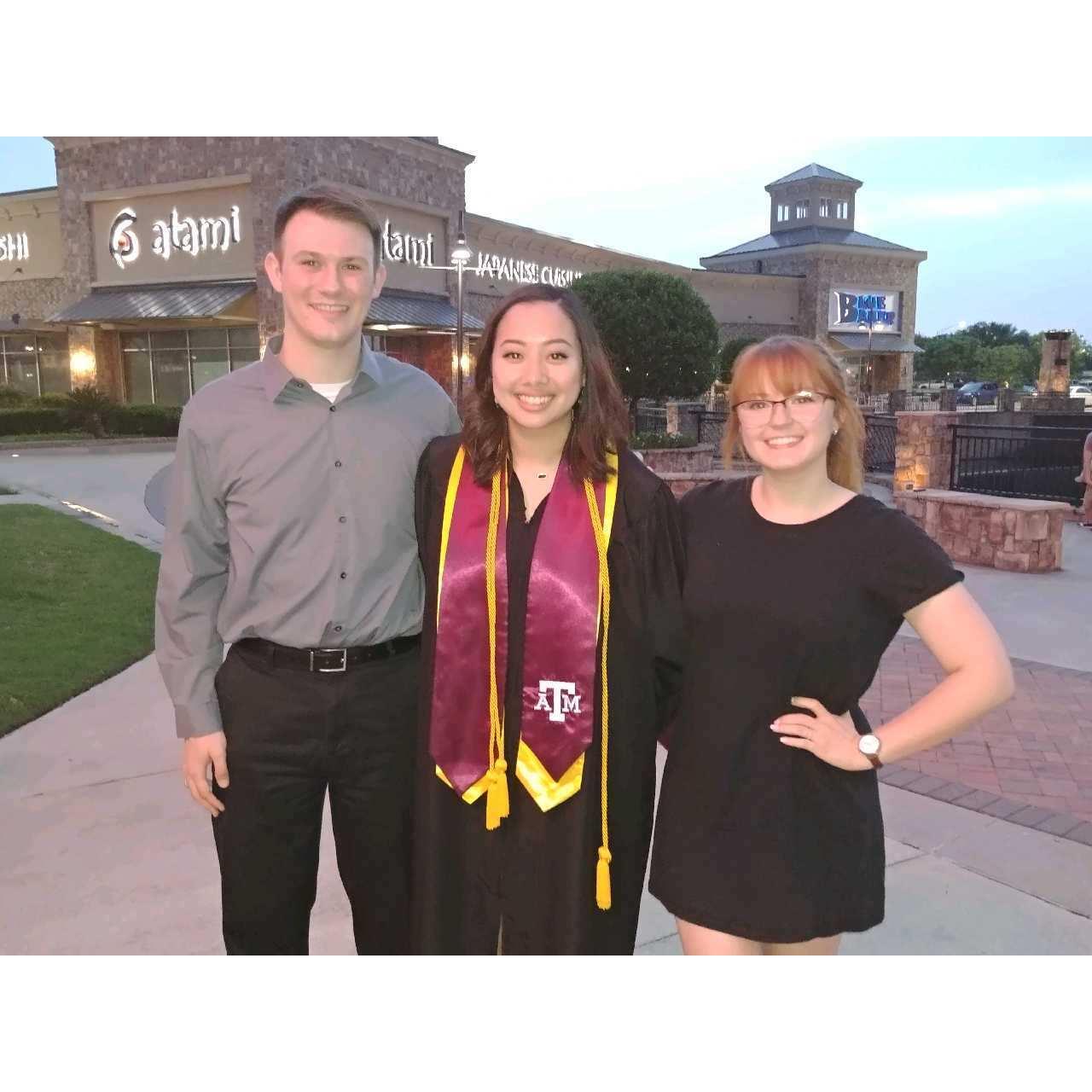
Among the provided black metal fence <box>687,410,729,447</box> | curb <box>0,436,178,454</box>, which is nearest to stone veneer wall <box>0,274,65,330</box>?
curb <box>0,436,178,454</box>

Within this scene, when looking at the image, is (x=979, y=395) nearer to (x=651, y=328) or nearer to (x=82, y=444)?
(x=651, y=328)

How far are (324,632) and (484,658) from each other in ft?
1.41

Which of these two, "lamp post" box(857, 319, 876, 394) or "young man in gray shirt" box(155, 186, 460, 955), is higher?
"lamp post" box(857, 319, 876, 394)

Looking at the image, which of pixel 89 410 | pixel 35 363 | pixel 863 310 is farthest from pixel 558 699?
pixel 863 310

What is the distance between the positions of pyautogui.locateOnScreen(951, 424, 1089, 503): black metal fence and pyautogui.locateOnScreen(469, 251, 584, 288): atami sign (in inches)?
597

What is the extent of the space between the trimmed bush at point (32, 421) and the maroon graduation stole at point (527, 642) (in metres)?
24.4

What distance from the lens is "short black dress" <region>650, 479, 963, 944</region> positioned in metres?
1.94

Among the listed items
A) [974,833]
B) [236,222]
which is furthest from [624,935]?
[236,222]

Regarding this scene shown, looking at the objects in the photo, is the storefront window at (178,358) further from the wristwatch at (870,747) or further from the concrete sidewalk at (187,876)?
the wristwatch at (870,747)

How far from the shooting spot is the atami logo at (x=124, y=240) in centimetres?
2570

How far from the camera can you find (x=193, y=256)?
2508 cm

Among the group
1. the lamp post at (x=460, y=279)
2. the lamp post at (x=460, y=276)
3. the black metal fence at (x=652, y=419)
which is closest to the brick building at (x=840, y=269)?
the black metal fence at (x=652, y=419)

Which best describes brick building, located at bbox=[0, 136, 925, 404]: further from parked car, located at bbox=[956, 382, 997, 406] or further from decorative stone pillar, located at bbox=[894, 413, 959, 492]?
parked car, located at bbox=[956, 382, 997, 406]

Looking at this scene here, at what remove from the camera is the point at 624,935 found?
7.91ft
